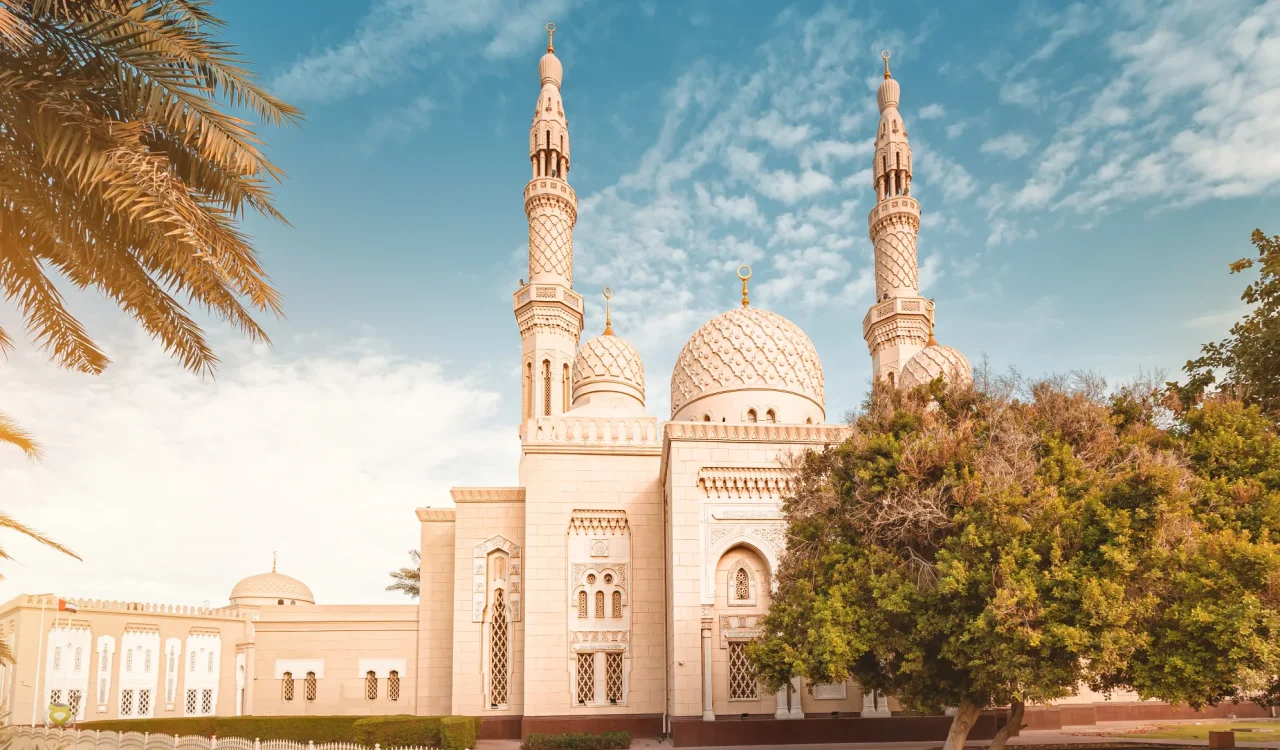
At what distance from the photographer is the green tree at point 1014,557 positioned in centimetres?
1133

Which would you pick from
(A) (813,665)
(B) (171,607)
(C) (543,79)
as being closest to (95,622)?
(B) (171,607)

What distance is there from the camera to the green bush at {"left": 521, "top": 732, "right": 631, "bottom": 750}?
18344 millimetres

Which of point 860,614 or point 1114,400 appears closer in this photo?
point 860,614

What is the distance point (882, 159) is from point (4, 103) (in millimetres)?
28078

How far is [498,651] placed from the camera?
70.7ft

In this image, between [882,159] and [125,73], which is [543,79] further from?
[125,73]

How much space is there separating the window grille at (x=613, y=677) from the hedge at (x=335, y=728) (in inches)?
114

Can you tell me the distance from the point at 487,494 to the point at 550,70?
16370mm

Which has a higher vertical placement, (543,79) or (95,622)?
(543,79)

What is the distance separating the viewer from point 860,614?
13.2 meters

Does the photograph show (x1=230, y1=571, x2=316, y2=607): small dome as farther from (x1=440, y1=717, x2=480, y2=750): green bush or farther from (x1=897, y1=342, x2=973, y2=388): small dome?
(x1=897, y1=342, x2=973, y2=388): small dome

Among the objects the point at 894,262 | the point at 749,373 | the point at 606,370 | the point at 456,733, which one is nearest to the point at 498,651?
the point at 456,733

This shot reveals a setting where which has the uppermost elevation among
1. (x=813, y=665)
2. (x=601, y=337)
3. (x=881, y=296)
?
(x=881, y=296)

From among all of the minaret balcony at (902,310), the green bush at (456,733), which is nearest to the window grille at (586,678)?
the green bush at (456,733)
